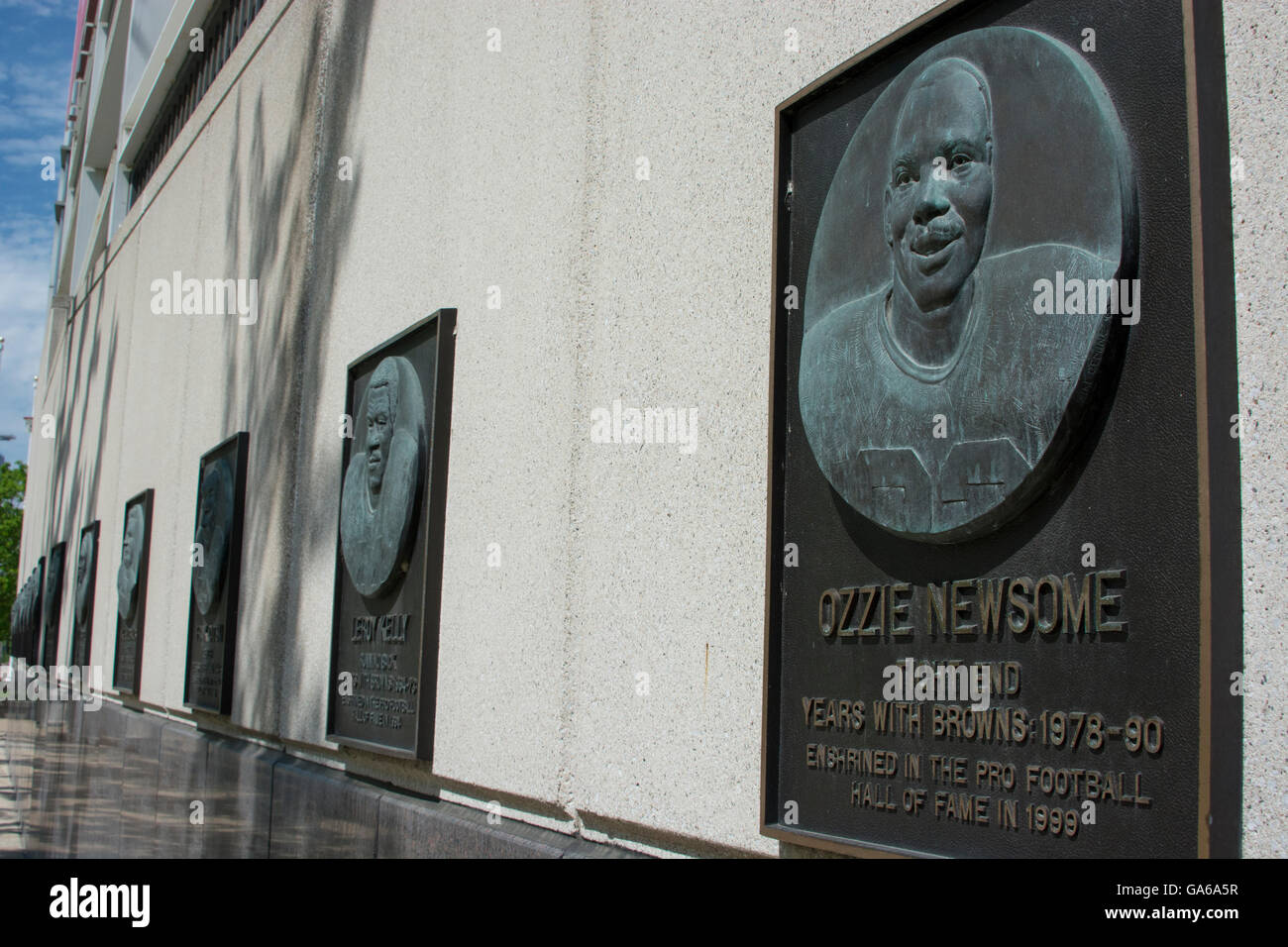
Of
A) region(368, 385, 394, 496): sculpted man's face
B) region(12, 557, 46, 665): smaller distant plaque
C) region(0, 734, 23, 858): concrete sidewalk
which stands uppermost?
region(368, 385, 394, 496): sculpted man's face

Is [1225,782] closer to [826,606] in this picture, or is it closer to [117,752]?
[826,606]

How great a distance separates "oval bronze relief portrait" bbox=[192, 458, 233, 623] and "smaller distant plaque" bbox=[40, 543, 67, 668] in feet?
38.5

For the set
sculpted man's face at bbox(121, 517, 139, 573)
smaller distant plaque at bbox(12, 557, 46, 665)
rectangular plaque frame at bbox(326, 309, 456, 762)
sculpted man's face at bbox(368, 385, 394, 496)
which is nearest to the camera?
rectangular plaque frame at bbox(326, 309, 456, 762)

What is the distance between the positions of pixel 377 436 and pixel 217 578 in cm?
325

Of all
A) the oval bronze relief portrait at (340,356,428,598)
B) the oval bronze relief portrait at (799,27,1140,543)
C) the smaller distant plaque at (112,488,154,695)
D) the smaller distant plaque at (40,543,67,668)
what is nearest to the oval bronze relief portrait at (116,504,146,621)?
the smaller distant plaque at (112,488,154,695)

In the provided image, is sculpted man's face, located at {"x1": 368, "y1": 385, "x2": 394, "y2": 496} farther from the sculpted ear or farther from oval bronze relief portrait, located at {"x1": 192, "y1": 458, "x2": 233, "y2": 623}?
the sculpted ear

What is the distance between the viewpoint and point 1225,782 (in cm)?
188

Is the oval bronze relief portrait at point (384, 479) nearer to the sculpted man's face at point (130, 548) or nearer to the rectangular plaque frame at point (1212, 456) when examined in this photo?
the rectangular plaque frame at point (1212, 456)

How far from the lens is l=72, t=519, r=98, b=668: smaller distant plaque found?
14867 millimetres

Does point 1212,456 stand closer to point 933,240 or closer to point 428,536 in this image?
point 933,240

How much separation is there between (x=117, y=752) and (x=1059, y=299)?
11.2 metres

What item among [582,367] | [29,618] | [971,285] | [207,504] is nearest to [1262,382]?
[971,285]

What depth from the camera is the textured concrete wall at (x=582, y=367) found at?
9.71ft
